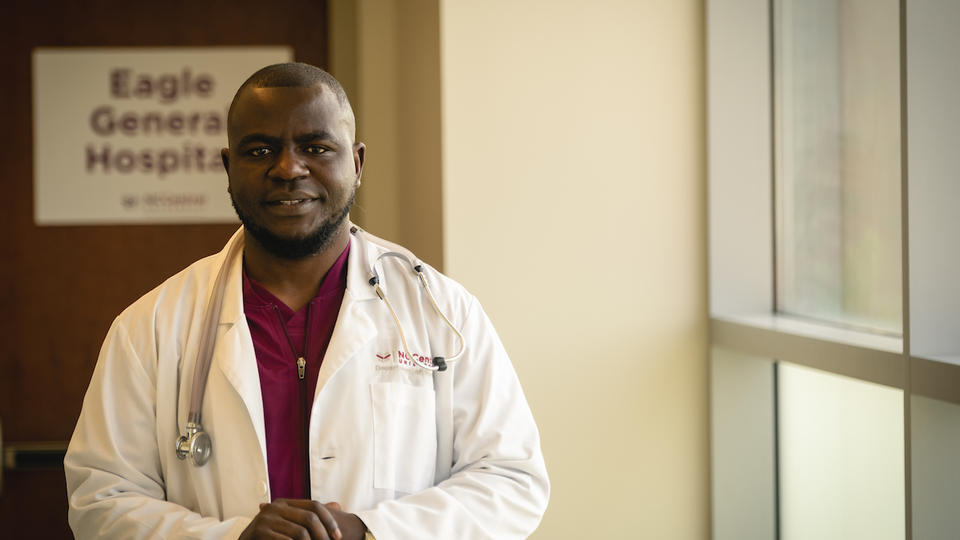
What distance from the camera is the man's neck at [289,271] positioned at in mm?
1470

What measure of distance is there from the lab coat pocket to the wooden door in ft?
6.05

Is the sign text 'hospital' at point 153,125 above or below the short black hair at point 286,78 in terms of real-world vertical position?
above

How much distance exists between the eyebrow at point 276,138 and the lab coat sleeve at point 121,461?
0.35 m

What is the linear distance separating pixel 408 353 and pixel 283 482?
0.91 ft

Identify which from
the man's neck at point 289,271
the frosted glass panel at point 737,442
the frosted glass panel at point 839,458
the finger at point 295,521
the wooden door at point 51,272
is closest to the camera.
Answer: the finger at point 295,521

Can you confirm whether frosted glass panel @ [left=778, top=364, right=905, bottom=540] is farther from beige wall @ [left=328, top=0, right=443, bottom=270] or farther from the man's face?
the man's face

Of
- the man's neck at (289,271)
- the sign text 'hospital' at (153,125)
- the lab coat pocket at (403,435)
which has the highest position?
the sign text 'hospital' at (153,125)

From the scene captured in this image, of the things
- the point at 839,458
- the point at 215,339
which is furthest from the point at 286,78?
the point at 839,458

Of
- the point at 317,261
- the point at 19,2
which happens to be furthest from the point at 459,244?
the point at 19,2

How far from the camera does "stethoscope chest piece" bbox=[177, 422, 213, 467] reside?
133 centimetres

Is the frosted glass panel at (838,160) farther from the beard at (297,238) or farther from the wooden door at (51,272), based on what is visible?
the wooden door at (51,272)

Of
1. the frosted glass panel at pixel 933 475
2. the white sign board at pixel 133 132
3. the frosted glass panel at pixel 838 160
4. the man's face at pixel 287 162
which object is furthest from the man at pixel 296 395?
the white sign board at pixel 133 132

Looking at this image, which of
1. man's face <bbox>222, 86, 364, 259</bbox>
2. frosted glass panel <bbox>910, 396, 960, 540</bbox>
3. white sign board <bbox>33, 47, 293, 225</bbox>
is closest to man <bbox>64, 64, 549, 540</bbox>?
man's face <bbox>222, 86, 364, 259</bbox>

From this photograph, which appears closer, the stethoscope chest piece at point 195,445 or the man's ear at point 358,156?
the stethoscope chest piece at point 195,445
